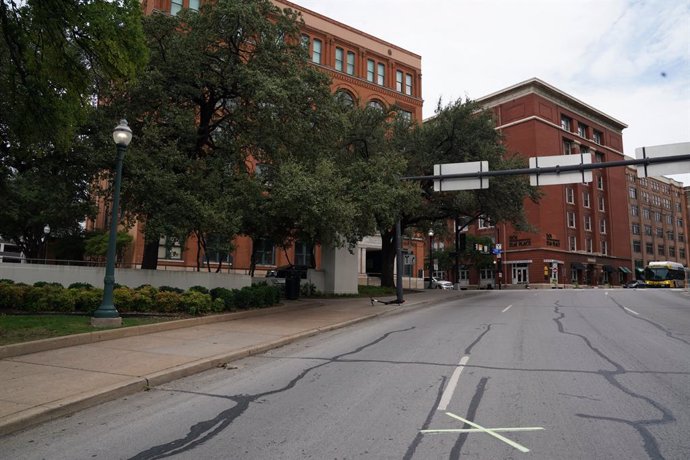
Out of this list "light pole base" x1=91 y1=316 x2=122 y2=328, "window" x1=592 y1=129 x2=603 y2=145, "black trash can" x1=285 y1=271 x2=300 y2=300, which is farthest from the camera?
"window" x1=592 y1=129 x2=603 y2=145

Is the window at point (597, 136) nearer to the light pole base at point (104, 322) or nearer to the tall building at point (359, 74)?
the tall building at point (359, 74)

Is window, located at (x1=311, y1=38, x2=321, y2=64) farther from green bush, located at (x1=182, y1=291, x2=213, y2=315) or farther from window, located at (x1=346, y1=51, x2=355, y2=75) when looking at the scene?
green bush, located at (x1=182, y1=291, x2=213, y2=315)

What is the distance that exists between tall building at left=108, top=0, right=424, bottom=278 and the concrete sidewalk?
1133 inches

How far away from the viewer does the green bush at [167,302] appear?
543 inches

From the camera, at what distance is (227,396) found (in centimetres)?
675

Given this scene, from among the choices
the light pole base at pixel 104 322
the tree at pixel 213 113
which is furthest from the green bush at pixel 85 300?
the tree at pixel 213 113

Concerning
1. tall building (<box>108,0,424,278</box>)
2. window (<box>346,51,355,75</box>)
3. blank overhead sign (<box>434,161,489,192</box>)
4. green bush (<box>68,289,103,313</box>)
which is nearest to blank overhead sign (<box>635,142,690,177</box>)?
blank overhead sign (<box>434,161,489,192</box>)

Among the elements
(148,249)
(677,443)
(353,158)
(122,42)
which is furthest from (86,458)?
(353,158)

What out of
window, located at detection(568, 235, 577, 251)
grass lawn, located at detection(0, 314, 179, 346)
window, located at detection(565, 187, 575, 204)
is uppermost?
window, located at detection(565, 187, 575, 204)

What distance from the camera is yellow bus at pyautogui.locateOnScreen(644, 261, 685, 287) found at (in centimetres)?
5719

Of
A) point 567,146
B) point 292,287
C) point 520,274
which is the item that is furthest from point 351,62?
point 567,146

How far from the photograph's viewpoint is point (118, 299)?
1323cm

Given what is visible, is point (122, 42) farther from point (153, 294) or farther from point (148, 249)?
point (148, 249)

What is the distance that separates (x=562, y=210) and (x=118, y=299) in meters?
65.1
